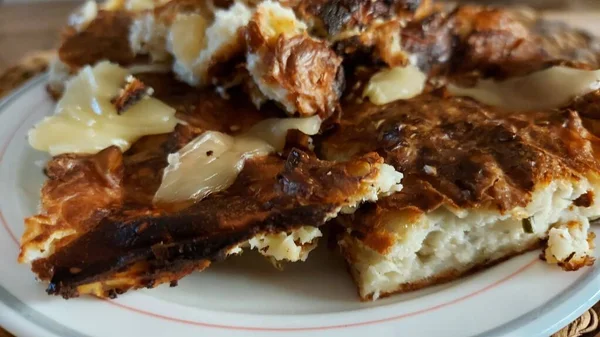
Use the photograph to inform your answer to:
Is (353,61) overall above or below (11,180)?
above

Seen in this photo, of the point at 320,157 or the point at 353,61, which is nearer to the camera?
the point at 320,157

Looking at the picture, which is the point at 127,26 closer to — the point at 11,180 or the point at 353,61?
the point at 11,180

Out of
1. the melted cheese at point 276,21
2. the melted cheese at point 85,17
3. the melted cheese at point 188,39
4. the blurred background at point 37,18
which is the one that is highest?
the melted cheese at point 276,21

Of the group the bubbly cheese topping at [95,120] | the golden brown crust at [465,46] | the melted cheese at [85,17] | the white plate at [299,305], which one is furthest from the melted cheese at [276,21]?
the melted cheese at [85,17]

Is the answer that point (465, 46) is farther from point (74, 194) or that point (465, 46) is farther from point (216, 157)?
point (74, 194)

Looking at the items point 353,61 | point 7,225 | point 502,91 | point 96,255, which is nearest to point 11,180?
point 7,225

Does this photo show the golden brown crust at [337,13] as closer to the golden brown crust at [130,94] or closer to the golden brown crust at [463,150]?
the golden brown crust at [463,150]

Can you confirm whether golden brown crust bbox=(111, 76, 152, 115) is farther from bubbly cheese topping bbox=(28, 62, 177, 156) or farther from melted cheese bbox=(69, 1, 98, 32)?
melted cheese bbox=(69, 1, 98, 32)
